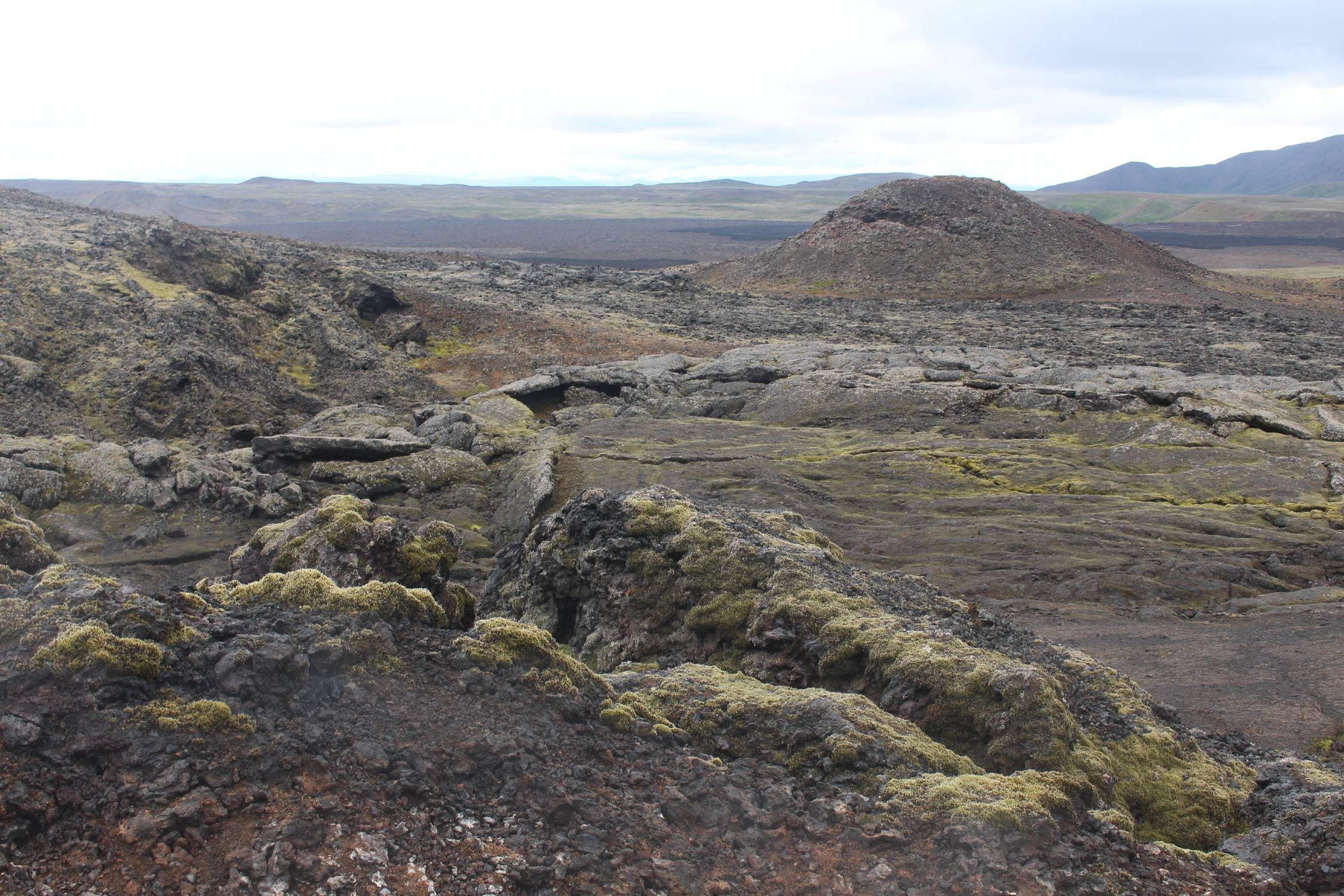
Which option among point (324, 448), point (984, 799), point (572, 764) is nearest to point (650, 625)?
point (572, 764)

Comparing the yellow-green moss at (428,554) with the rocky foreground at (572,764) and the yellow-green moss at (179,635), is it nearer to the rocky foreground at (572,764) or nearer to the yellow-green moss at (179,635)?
the rocky foreground at (572,764)

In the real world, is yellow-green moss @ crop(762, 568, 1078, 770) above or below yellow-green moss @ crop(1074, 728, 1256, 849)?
above

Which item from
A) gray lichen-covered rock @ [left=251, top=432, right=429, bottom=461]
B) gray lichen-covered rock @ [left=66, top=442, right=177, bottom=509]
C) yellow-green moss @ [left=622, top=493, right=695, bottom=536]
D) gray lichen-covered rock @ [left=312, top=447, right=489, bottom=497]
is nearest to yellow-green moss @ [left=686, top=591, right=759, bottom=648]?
yellow-green moss @ [left=622, top=493, right=695, bottom=536]

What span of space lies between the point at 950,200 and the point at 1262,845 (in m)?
86.2

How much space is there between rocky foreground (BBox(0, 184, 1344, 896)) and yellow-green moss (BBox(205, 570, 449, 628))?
47 millimetres

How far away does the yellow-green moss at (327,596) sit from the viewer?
885cm

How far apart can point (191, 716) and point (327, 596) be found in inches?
92.3

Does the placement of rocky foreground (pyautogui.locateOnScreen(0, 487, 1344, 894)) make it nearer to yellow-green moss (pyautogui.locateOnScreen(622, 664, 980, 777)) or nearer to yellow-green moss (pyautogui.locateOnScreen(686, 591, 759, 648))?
yellow-green moss (pyautogui.locateOnScreen(622, 664, 980, 777))

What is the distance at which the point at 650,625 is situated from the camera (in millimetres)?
12281

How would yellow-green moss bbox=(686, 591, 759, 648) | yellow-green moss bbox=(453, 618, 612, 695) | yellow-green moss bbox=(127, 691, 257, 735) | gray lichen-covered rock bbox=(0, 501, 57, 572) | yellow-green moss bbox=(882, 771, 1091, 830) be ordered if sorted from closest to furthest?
yellow-green moss bbox=(127, 691, 257, 735) < yellow-green moss bbox=(882, 771, 1091, 830) < yellow-green moss bbox=(453, 618, 612, 695) < yellow-green moss bbox=(686, 591, 759, 648) < gray lichen-covered rock bbox=(0, 501, 57, 572)

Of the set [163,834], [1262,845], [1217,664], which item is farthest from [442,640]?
[1217,664]

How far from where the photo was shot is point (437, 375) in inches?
1646

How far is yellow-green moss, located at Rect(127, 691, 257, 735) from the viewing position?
662cm

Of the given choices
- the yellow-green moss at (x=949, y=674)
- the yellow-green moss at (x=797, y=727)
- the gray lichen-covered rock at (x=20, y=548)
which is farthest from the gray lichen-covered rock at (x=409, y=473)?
the yellow-green moss at (x=797, y=727)
